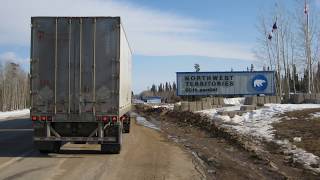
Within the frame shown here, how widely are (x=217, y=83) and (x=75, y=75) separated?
94.4 feet

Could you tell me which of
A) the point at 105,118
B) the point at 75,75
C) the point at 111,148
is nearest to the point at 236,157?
the point at 111,148

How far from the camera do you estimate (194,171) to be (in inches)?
500

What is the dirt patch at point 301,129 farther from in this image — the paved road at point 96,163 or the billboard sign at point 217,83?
the billboard sign at point 217,83

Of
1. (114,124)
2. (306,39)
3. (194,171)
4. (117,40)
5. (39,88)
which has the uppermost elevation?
(306,39)

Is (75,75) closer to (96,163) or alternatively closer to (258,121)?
(96,163)

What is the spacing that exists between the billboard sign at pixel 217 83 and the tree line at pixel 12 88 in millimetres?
67024

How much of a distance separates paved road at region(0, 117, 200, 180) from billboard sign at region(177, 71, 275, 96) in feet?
78.9

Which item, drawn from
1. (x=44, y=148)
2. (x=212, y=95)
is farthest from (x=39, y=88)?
(x=212, y=95)

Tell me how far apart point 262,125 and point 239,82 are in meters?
19.6

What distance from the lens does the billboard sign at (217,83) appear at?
43.2 meters

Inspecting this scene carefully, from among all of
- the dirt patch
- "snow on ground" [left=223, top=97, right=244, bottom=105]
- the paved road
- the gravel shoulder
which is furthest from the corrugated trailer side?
"snow on ground" [left=223, top=97, right=244, bottom=105]

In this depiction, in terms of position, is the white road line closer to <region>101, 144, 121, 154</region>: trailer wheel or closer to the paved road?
the paved road

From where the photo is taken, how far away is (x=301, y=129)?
21234 mm

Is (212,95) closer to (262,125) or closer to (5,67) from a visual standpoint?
(262,125)
